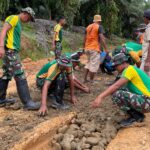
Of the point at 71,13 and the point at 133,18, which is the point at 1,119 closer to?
the point at 71,13

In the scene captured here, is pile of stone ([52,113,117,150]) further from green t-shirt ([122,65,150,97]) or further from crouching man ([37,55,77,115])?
green t-shirt ([122,65,150,97])

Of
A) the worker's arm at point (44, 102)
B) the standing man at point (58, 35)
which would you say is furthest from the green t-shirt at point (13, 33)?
the standing man at point (58, 35)

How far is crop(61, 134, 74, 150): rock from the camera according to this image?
485cm

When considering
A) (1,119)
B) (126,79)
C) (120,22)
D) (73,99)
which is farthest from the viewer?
(120,22)

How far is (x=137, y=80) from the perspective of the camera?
5.09 metres

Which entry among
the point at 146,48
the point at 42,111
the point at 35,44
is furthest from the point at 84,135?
the point at 35,44

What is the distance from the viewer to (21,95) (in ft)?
18.8

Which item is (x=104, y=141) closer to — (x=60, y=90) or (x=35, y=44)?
(x=60, y=90)

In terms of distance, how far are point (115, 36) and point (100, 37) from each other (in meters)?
11.9

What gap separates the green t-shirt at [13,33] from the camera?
554 cm

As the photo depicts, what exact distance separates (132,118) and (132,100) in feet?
1.58

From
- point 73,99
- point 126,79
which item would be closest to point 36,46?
point 73,99

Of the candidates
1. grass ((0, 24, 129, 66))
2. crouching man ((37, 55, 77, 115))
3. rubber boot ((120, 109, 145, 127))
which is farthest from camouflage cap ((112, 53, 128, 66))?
grass ((0, 24, 129, 66))

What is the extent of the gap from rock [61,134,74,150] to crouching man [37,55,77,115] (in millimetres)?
634
